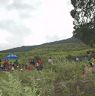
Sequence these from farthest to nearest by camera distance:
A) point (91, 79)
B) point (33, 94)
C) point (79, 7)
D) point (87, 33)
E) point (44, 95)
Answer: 1. point (79, 7)
2. point (87, 33)
3. point (91, 79)
4. point (44, 95)
5. point (33, 94)

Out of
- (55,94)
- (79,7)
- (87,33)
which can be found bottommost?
(55,94)

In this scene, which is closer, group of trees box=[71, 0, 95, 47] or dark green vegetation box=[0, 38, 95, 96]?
dark green vegetation box=[0, 38, 95, 96]

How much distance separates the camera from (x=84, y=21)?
59.8 m

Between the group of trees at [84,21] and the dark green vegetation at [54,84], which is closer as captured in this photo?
the dark green vegetation at [54,84]

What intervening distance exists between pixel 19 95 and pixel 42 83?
106 inches

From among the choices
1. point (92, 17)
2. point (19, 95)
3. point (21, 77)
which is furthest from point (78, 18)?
point (19, 95)

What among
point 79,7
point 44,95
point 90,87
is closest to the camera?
point 44,95

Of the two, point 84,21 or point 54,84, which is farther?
point 84,21

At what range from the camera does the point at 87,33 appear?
190 feet

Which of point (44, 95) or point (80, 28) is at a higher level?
point (80, 28)

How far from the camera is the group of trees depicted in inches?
2282

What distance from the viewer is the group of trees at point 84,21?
5797 cm

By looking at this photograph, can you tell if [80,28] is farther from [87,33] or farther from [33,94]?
[33,94]

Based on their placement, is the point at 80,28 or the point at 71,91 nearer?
the point at 71,91
